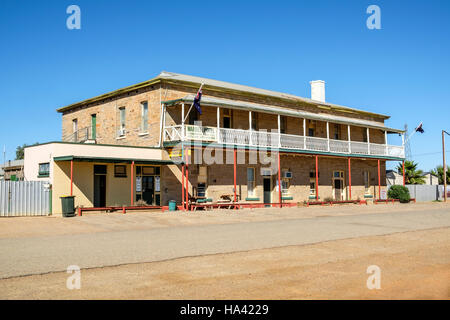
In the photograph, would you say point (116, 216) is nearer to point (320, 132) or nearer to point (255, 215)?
point (255, 215)

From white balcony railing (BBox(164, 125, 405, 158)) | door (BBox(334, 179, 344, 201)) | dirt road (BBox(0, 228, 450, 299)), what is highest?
white balcony railing (BBox(164, 125, 405, 158))

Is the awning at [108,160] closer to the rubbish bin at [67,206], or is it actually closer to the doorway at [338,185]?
the rubbish bin at [67,206]

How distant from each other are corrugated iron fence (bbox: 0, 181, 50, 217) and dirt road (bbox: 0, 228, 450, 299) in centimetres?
1382

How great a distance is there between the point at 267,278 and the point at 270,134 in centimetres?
2074

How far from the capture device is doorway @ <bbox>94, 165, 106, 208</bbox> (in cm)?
2272

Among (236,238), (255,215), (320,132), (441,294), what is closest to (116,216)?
(255,215)

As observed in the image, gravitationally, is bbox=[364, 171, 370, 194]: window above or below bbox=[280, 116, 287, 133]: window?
below

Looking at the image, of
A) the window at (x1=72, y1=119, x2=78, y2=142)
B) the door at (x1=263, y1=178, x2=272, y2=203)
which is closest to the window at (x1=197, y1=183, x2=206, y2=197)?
the door at (x1=263, y1=178, x2=272, y2=203)

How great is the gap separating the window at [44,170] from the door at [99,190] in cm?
217

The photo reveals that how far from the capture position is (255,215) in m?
21.2

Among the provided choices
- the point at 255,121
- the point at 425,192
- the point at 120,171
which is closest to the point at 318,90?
the point at 255,121

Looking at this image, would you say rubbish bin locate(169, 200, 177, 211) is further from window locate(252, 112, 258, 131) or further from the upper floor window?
window locate(252, 112, 258, 131)

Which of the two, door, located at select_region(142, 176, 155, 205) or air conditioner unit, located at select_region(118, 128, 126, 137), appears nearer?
door, located at select_region(142, 176, 155, 205)

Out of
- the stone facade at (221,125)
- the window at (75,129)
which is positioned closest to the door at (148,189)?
the stone facade at (221,125)
